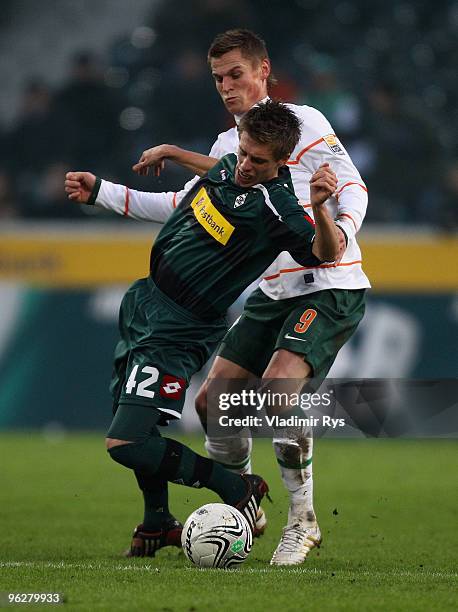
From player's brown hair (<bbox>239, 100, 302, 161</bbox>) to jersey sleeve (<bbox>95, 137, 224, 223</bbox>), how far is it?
0.76 metres

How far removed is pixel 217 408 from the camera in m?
5.95

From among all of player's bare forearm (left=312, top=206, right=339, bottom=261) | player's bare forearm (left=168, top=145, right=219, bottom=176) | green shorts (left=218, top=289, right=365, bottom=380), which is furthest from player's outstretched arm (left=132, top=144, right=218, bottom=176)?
player's bare forearm (left=312, top=206, right=339, bottom=261)

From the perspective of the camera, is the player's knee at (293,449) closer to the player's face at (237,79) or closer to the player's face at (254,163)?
the player's face at (254,163)

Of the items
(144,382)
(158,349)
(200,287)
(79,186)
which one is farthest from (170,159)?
(144,382)

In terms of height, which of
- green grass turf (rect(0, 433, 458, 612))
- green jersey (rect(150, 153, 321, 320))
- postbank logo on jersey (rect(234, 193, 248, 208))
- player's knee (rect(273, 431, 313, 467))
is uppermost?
postbank logo on jersey (rect(234, 193, 248, 208))

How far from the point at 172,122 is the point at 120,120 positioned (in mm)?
755

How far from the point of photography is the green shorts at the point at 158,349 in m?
5.17

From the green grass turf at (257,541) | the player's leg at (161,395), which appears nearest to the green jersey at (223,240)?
the player's leg at (161,395)

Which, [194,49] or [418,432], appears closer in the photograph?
[418,432]

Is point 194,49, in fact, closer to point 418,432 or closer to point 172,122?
point 172,122

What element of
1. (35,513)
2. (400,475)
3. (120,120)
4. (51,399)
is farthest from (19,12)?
(35,513)

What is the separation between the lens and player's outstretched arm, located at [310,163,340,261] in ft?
15.8

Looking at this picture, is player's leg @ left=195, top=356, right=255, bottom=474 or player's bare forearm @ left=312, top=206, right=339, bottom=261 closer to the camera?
player's bare forearm @ left=312, top=206, right=339, bottom=261

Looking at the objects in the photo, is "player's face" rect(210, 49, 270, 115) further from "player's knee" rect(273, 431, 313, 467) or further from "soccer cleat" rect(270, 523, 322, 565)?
"soccer cleat" rect(270, 523, 322, 565)
